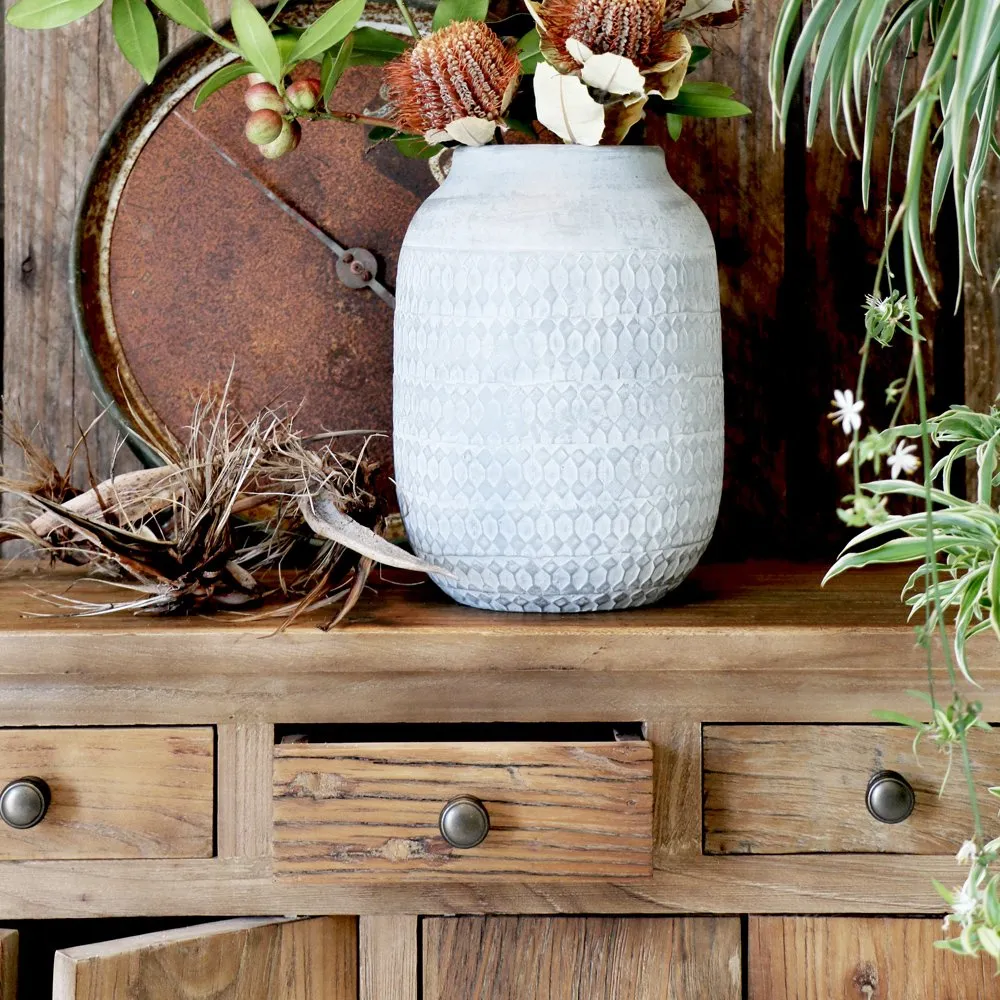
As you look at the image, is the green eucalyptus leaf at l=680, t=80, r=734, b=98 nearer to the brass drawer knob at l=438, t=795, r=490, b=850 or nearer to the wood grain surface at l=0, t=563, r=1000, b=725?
the wood grain surface at l=0, t=563, r=1000, b=725

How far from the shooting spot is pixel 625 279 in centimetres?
78

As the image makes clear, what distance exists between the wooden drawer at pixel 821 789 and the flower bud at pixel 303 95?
0.55 meters

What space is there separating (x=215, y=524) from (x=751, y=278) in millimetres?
603

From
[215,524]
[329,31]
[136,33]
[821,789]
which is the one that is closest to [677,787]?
[821,789]

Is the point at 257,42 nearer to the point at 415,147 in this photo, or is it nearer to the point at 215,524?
the point at 415,147

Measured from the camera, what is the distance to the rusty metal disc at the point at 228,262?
1.07 metres

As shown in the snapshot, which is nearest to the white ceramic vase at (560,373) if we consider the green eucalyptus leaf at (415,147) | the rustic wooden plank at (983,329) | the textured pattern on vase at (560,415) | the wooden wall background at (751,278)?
the textured pattern on vase at (560,415)

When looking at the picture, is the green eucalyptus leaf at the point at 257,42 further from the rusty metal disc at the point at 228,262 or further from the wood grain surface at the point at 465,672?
the wood grain surface at the point at 465,672

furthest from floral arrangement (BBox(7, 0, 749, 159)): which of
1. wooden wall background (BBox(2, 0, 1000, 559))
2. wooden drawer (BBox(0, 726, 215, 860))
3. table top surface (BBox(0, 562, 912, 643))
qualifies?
wooden drawer (BBox(0, 726, 215, 860))

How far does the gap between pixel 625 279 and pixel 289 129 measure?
0.29 m

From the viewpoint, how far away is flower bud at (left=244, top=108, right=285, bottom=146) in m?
0.84

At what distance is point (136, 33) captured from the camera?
874mm

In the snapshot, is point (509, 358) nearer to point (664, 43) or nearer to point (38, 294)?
point (664, 43)

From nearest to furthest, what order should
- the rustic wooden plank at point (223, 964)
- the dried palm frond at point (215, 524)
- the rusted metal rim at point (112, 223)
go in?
the rustic wooden plank at point (223, 964)
the dried palm frond at point (215, 524)
the rusted metal rim at point (112, 223)
